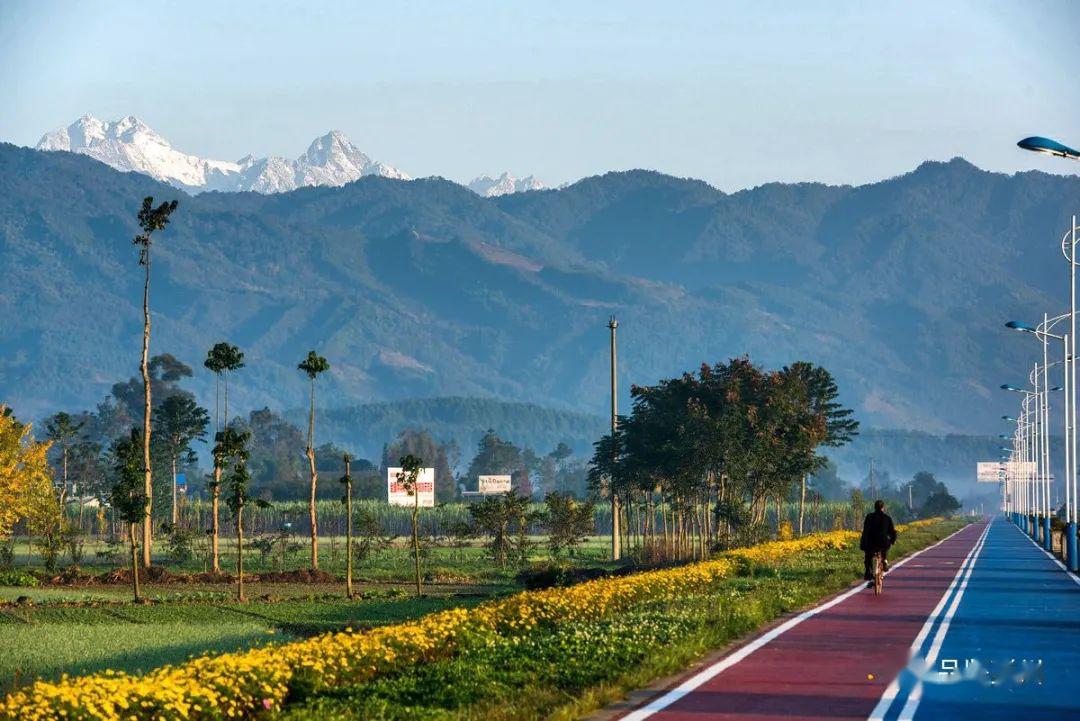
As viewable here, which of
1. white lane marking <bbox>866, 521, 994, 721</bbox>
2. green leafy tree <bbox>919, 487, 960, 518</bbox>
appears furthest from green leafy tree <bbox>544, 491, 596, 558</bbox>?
green leafy tree <bbox>919, 487, 960, 518</bbox>

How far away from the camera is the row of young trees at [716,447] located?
2410 inches

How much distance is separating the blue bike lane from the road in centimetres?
2

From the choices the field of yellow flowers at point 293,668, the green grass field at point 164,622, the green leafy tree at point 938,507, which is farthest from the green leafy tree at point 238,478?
the green leafy tree at point 938,507

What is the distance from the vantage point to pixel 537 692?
16.7 metres

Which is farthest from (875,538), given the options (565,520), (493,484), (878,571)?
(493,484)

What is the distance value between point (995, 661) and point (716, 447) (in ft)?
130

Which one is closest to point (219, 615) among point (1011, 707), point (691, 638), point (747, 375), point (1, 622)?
point (1, 622)

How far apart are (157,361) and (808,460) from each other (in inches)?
4364

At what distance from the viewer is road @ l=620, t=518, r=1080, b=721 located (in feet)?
52.6

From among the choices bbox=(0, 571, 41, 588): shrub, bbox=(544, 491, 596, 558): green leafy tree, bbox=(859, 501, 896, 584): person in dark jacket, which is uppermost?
bbox=(859, 501, 896, 584): person in dark jacket

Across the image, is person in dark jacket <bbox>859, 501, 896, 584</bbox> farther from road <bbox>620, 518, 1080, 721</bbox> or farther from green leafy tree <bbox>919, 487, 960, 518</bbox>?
green leafy tree <bbox>919, 487, 960, 518</bbox>

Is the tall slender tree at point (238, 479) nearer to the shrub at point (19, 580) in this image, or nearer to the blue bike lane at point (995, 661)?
the shrub at point (19, 580)

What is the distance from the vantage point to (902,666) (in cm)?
1967

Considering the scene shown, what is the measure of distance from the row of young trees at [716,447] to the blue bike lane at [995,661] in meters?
25.3
